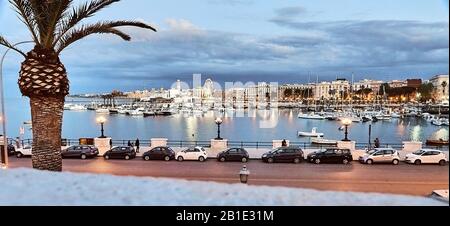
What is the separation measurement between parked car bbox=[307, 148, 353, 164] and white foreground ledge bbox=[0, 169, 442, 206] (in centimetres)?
1517

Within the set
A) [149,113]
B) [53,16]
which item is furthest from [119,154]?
[149,113]

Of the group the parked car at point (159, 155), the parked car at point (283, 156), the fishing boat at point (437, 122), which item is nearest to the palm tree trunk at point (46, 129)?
the parked car at point (159, 155)

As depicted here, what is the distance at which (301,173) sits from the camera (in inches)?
762

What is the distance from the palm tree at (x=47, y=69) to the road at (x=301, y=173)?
27.8ft

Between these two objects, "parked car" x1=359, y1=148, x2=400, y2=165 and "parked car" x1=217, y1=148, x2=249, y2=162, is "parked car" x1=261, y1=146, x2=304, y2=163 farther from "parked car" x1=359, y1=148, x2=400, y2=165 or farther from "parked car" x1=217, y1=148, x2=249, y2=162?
"parked car" x1=359, y1=148, x2=400, y2=165

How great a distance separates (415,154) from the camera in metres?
22.5

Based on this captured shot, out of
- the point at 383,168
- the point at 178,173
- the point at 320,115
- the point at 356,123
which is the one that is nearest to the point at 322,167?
the point at 383,168

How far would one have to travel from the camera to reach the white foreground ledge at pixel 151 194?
6816mm

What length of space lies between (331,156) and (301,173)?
4.03 metres

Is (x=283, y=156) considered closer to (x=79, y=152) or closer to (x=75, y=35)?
(x=79, y=152)

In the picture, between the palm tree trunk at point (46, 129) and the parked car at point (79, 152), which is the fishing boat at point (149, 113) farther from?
the palm tree trunk at point (46, 129)

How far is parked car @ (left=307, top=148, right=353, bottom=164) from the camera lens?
22.6m

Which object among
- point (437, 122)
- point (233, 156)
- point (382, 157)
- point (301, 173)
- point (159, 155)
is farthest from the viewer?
point (437, 122)
